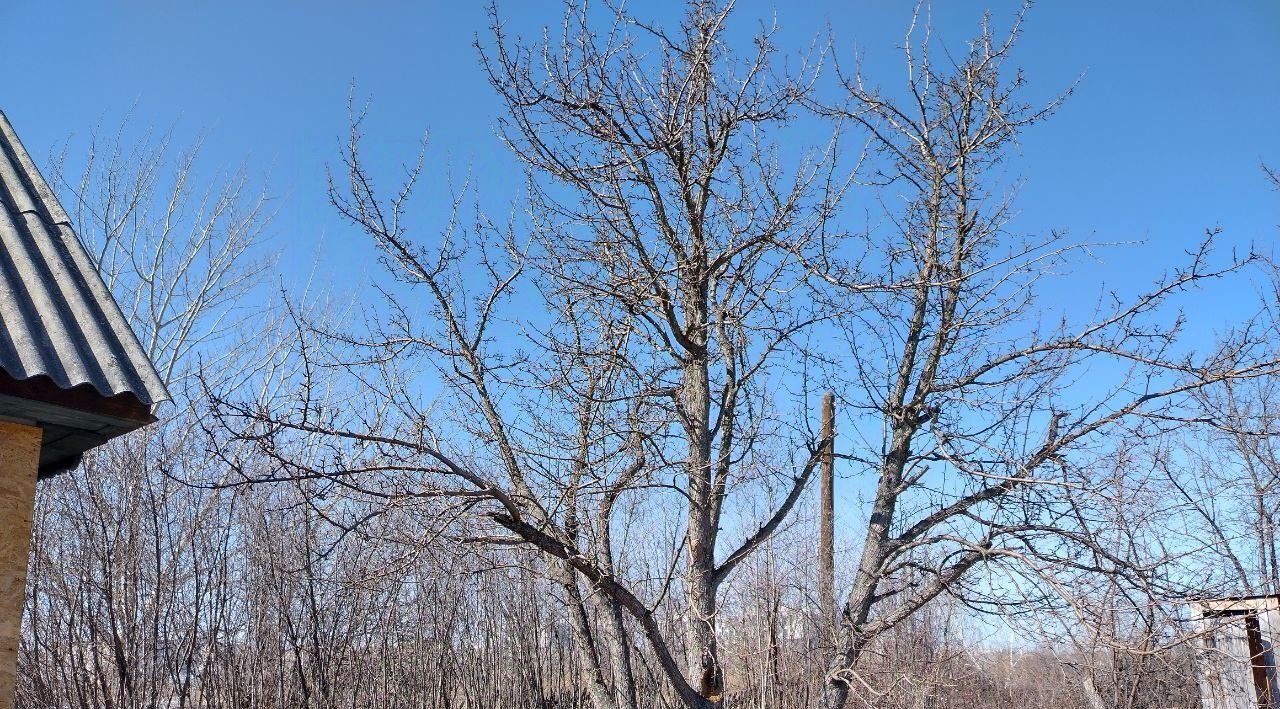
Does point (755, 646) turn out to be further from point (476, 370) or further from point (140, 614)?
point (140, 614)

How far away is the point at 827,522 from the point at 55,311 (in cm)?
860

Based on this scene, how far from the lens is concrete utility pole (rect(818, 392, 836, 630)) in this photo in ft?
22.3

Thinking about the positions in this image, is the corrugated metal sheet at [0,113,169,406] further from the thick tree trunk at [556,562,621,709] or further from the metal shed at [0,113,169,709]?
the thick tree trunk at [556,562,621,709]

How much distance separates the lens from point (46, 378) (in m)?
3.04

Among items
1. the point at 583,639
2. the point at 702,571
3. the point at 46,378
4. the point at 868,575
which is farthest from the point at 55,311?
the point at 868,575

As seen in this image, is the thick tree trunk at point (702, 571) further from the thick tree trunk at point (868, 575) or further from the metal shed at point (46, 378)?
the metal shed at point (46, 378)

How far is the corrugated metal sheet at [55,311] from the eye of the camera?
120 inches

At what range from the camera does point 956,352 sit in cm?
686

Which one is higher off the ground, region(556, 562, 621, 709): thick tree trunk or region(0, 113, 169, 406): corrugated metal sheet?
region(0, 113, 169, 406): corrugated metal sheet

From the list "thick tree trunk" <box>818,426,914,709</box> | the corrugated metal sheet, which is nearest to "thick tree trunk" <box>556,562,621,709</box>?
→ "thick tree trunk" <box>818,426,914,709</box>

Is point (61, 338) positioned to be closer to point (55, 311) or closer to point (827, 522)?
point (55, 311)

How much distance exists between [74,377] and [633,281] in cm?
329

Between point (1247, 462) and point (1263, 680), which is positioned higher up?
point (1247, 462)

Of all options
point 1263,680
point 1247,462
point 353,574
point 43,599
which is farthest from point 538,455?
point 1247,462
